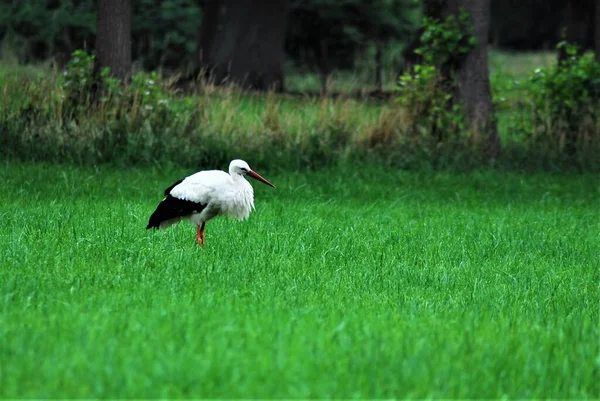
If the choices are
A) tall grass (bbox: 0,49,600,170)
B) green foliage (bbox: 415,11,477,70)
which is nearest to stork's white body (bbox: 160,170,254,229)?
tall grass (bbox: 0,49,600,170)

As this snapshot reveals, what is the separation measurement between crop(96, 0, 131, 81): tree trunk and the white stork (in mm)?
7052

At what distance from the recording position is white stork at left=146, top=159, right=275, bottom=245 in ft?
31.0

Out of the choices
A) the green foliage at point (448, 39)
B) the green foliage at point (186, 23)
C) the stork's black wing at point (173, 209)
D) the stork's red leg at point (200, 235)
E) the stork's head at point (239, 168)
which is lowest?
the green foliage at point (186, 23)

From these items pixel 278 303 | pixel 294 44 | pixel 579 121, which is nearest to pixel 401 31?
pixel 294 44

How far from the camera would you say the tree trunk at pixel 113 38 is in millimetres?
16375

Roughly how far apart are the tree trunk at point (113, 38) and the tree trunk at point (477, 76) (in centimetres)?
519

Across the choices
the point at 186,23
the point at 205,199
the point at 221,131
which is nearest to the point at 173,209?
the point at 205,199

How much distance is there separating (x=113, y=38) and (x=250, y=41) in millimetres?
10453

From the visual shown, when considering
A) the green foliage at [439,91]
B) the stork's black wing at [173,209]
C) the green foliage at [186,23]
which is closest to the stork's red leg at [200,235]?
the stork's black wing at [173,209]

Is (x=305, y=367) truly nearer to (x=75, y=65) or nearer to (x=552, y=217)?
(x=552, y=217)

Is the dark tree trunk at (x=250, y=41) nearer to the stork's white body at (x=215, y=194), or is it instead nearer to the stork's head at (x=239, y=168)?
the stork's head at (x=239, y=168)

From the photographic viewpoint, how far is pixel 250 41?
2667 centimetres

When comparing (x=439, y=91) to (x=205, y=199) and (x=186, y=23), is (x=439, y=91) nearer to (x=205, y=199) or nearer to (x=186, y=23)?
(x=205, y=199)

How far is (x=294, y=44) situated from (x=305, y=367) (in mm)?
32733
